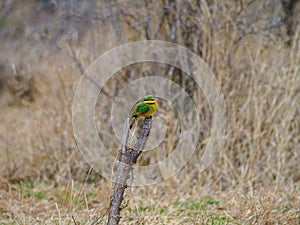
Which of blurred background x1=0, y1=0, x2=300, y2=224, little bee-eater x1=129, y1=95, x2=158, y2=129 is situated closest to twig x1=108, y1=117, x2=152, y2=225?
little bee-eater x1=129, y1=95, x2=158, y2=129

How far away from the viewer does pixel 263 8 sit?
5.00 metres

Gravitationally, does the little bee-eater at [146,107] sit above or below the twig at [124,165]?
above

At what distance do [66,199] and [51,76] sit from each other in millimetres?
2154

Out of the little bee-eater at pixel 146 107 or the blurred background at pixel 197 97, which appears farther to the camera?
the blurred background at pixel 197 97

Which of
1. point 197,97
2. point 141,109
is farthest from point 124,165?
point 197,97

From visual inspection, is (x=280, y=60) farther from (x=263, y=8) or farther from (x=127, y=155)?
(x=127, y=155)

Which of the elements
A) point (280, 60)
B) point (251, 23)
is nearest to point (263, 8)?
point (251, 23)

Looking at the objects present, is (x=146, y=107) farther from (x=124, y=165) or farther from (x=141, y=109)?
(x=124, y=165)

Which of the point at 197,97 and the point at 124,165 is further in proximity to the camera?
the point at 197,97

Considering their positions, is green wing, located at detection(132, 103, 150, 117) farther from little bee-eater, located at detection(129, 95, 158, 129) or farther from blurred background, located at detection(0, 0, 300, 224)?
blurred background, located at detection(0, 0, 300, 224)

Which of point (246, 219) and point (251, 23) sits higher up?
point (251, 23)

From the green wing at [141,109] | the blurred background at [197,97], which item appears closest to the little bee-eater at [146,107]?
the green wing at [141,109]

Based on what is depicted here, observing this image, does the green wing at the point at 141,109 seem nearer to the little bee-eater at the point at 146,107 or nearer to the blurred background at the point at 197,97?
the little bee-eater at the point at 146,107

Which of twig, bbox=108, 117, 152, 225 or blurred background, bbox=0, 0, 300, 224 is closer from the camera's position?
twig, bbox=108, 117, 152, 225
